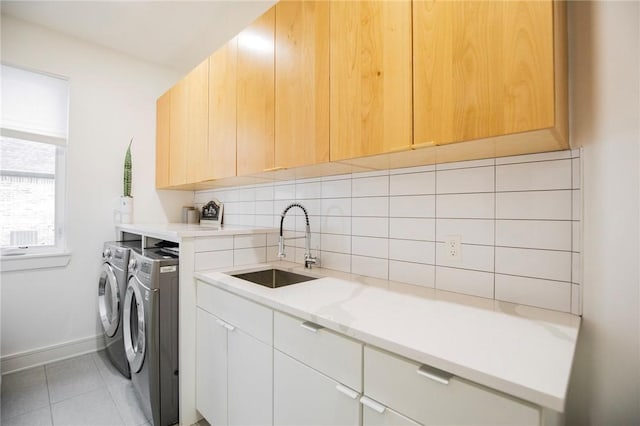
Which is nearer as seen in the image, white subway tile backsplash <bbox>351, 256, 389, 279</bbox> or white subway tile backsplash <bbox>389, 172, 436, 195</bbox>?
white subway tile backsplash <bbox>389, 172, 436, 195</bbox>

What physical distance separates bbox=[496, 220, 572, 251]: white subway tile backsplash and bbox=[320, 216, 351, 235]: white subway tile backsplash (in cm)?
77

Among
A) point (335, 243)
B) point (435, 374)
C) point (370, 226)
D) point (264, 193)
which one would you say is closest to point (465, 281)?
point (370, 226)

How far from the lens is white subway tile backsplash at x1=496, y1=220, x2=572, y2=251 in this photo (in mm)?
1045

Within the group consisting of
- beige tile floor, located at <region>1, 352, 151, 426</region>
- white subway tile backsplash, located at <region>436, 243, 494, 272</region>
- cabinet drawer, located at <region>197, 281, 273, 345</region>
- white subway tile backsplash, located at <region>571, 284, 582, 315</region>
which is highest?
white subway tile backsplash, located at <region>436, 243, 494, 272</region>

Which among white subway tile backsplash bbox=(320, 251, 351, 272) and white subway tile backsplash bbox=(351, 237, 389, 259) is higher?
white subway tile backsplash bbox=(351, 237, 389, 259)

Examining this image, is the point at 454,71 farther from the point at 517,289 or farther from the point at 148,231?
the point at 148,231

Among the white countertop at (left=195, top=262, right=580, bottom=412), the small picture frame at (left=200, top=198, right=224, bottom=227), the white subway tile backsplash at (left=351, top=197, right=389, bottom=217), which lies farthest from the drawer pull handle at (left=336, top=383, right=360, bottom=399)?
the small picture frame at (left=200, top=198, right=224, bottom=227)

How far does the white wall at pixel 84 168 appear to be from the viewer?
90.0 inches

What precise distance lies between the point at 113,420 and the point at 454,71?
2.45 meters

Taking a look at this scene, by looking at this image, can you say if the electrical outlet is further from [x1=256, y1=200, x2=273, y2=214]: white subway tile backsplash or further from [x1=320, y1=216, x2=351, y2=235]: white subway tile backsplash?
[x1=256, y1=200, x2=273, y2=214]: white subway tile backsplash

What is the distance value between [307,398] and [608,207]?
1168 millimetres

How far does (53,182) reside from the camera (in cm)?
247

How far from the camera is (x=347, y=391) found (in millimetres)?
906

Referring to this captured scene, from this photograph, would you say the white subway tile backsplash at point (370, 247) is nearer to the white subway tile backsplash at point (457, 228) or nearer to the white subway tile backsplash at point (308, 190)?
the white subway tile backsplash at point (457, 228)
